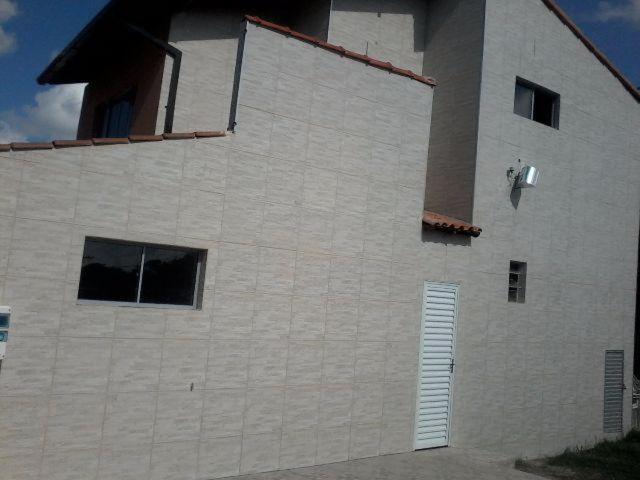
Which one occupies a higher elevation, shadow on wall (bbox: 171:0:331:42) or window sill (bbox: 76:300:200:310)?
shadow on wall (bbox: 171:0:331:42)

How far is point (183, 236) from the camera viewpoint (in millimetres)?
7086

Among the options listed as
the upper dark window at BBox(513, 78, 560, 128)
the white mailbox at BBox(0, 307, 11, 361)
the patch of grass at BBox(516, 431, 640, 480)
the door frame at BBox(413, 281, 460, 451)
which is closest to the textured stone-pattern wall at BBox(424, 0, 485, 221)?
the upper dark window at BBox(513, 78, 560, 128)

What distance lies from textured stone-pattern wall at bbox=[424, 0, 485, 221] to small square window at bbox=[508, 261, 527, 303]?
172cm

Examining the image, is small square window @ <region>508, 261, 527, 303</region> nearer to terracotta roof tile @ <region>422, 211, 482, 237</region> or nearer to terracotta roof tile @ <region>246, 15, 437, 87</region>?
terracotta roof tile @ <region>422, 211, 482, 237</region>

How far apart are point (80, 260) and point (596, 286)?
11505 millimetres

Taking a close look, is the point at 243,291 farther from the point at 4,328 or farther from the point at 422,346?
the point at 422,346

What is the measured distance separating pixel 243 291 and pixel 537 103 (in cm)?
881

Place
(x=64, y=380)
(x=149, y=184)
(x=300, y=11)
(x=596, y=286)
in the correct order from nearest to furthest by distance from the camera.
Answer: (x=64, y=380) < (x=149, y=184) < (x=300, y=11) < (x=596, y=286)

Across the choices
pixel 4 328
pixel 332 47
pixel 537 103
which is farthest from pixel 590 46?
pixel 4 328

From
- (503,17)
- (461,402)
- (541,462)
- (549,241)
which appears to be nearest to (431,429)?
(461,402)

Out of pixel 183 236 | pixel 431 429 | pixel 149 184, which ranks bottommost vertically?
pixel 431 429

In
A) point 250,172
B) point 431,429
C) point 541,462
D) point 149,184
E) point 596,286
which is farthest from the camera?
point 596,286

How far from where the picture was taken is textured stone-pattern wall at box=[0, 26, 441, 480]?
20.0ft

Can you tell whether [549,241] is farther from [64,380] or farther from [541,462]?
[64,380]
